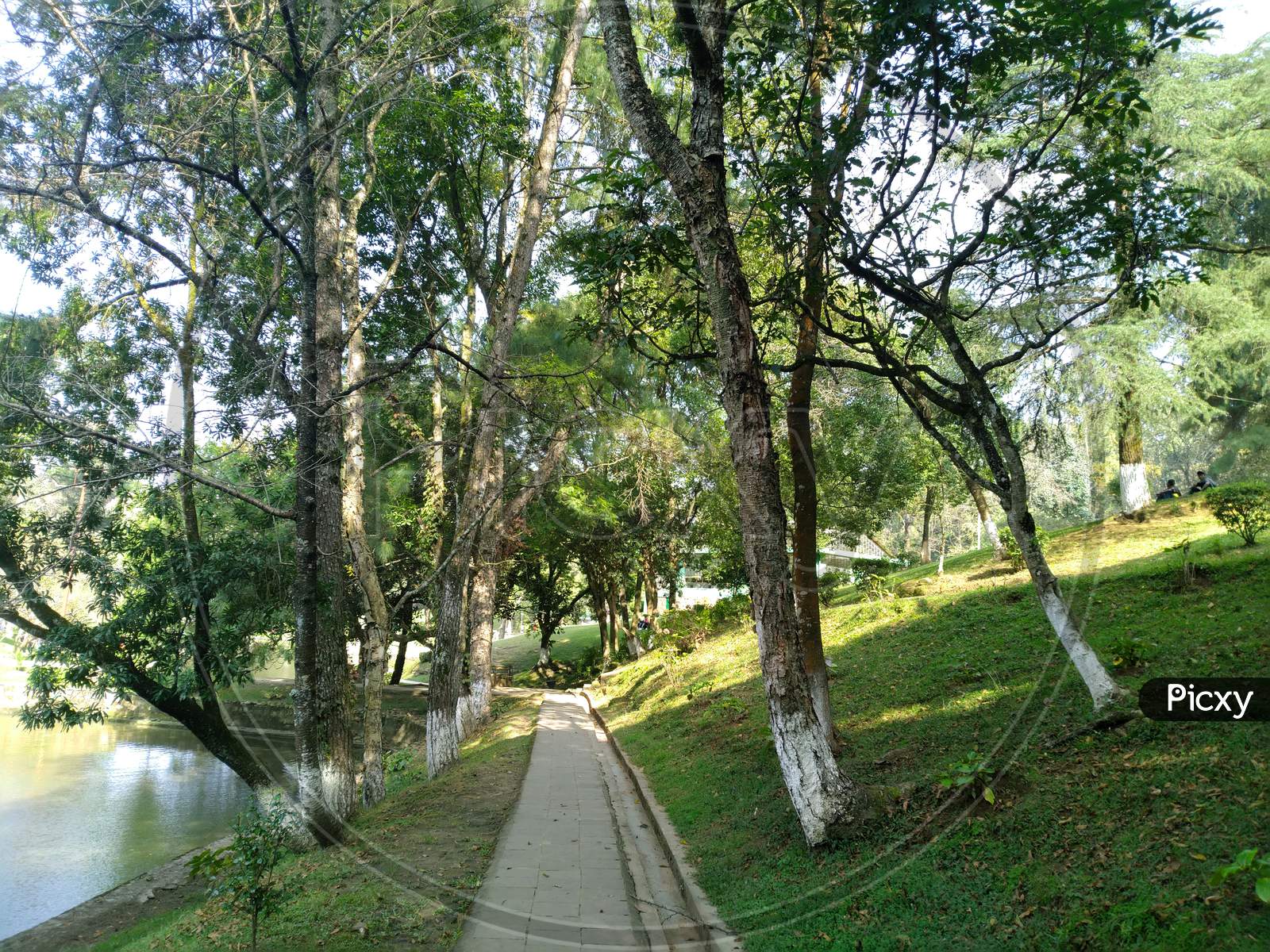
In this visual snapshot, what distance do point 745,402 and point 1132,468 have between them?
9987 mm

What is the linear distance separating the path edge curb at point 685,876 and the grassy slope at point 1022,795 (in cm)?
11

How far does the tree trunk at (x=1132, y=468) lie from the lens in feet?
39.5

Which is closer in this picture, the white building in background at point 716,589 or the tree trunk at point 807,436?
the tree trunk at point 807,436

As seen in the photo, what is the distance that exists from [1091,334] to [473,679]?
38.6 ft

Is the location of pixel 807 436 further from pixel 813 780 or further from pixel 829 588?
pixel 829 588

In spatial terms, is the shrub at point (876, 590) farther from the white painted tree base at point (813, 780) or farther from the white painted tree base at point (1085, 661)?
the white painted tree base at point (813, 780)

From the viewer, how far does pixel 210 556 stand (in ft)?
31.0

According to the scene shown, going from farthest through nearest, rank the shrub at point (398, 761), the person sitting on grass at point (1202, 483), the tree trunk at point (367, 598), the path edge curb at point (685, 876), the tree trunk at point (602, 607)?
the tree trunk at point (602, 607), the shrub at point (398, 761), the person sitting on grass at point (1202, 483), the tree trunk at point (367, 598), the path edge curb at point (685, 876)

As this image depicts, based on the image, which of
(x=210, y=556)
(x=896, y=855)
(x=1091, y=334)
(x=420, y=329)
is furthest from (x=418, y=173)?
(x=896, y=855)

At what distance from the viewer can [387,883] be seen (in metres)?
5.44

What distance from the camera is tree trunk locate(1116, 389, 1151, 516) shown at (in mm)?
12055

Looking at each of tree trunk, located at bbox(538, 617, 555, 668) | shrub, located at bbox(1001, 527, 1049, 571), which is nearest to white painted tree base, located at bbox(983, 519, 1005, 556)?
shrub, located at bbox(1001, 527, 1049, 571)

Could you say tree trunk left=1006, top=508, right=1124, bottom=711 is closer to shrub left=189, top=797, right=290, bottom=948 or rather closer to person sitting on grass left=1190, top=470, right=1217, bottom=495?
shrub left=189, top=797, right=290, bottom=948

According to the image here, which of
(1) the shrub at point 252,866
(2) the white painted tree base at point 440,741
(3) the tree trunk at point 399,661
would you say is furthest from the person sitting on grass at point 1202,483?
(3) the tree trunk at point 399,661
